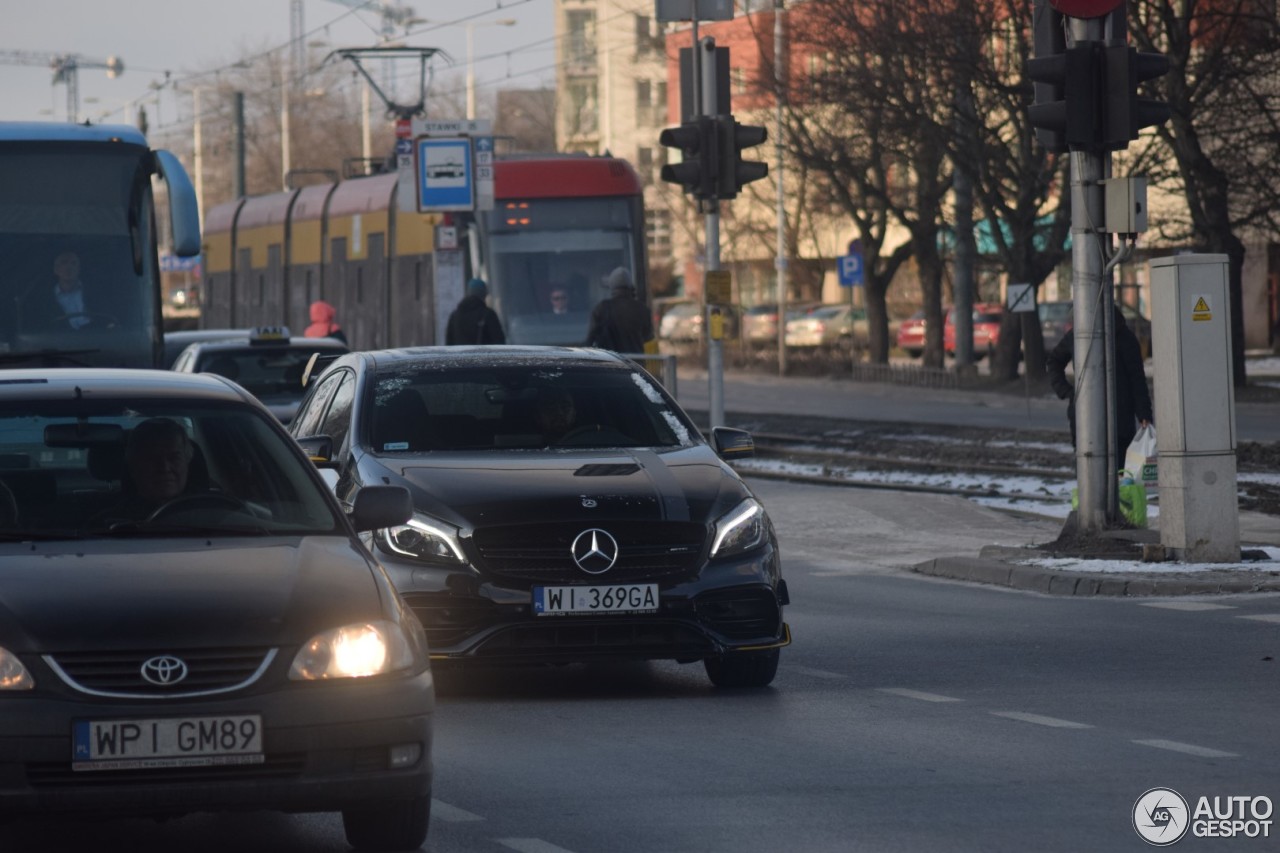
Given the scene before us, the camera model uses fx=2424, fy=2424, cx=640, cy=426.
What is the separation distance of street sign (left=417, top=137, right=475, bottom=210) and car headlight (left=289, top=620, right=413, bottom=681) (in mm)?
22224

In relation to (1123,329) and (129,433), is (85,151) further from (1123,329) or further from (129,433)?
(129,433)

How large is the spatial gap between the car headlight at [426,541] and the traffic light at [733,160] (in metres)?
12.3

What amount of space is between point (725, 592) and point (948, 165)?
38.8m

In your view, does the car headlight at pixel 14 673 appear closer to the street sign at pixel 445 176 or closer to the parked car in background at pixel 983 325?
the street sign at pixel 445 176

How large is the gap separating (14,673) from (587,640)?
3730 millimetres

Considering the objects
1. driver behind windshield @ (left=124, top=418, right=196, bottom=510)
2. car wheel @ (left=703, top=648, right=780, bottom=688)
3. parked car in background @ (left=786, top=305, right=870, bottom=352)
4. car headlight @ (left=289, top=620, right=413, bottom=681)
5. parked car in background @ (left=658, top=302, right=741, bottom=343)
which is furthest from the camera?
parked car in background @ (left=786, top=305, right=870, bottom=352)

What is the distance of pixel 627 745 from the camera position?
8453 millimetres

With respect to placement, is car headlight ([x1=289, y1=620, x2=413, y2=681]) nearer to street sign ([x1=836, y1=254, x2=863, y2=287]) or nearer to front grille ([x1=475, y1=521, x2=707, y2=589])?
front grille ([x1=475, y1=521, x2=707, y2=589])

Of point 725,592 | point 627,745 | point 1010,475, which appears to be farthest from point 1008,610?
point 1010,475

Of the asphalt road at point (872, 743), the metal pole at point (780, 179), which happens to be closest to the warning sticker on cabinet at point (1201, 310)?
the asphalt road at point (872, 743)

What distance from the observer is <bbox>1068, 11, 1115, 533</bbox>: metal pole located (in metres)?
14.8

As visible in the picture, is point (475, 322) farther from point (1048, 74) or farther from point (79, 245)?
point (1048, 74)

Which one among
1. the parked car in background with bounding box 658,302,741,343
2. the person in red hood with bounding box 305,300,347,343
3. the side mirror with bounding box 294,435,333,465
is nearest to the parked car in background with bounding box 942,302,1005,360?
the parked car in background with bounding box 658,302,741,343

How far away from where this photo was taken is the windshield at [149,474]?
23.0 feet
